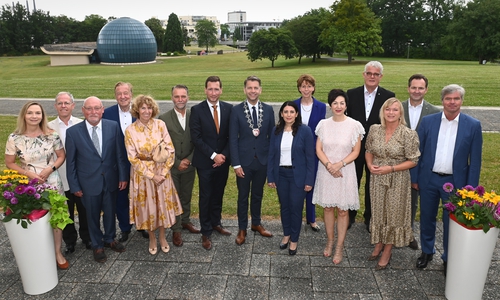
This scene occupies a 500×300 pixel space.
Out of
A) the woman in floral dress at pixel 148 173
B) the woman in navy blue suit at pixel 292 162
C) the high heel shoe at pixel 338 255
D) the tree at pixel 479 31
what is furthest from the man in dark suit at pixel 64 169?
the tree at pixel 479 31

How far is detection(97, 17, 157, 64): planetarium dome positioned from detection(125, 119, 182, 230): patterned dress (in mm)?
63291

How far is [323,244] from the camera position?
5496 mm

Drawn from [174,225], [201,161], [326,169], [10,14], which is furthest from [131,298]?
[10,14]

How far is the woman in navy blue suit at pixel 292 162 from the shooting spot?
4.98 m

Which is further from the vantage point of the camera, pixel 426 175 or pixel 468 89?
pixel 468 89

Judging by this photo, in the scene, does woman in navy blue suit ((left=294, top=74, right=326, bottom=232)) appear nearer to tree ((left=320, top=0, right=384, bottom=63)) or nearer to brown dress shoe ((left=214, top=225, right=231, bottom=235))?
brown dress shoe ((left=214, top=225, right=231, bottom=235))

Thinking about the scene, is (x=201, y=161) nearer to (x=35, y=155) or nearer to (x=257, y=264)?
(x=257, y=264)

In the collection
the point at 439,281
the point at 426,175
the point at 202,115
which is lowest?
the point at 439,281

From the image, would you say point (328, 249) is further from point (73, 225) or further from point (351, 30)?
point (351, 30)

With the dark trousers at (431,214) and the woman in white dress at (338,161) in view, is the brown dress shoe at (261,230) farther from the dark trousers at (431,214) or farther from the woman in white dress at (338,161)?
the dark trousers at (431,214)

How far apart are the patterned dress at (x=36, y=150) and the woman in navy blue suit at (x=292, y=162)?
2.89 m

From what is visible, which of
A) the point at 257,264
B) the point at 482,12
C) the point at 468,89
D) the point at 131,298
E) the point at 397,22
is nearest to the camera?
the point at 131,298

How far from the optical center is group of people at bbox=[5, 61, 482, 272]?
4.68 metres

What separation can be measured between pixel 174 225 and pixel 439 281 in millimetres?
3668
